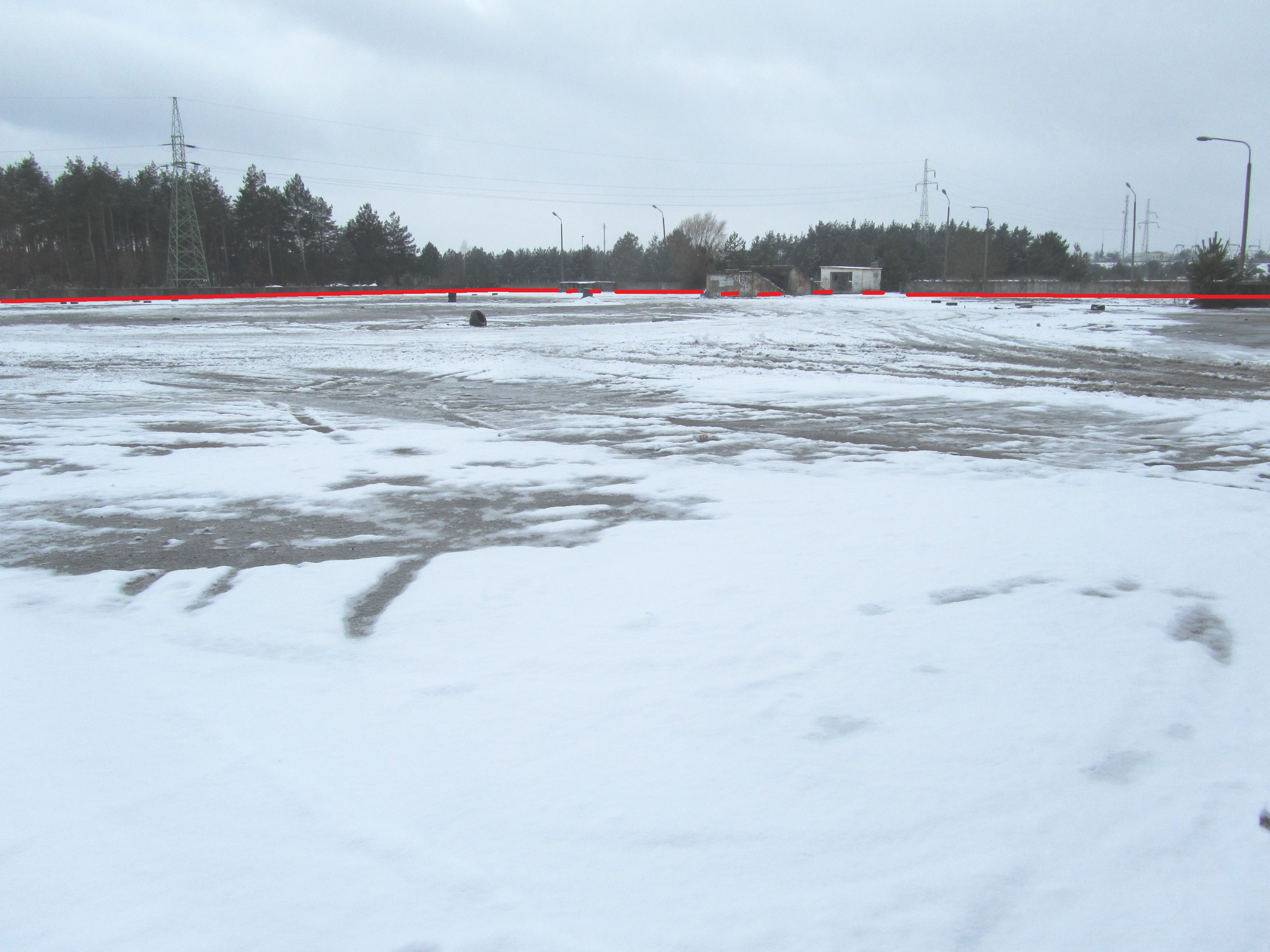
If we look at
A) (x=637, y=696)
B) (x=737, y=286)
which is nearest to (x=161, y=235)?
(x=737, y=286)

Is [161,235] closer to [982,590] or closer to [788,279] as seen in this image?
[788,279]

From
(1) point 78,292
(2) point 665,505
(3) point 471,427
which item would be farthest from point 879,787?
(1) point 78,292

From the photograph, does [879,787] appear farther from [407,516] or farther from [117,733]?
[407,516]

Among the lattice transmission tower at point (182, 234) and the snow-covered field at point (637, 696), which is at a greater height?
the lattice transmission tower at point (182, 234)

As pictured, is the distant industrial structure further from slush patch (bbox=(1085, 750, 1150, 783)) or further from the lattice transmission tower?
slush patch (bbox=(1085, 750, 1150, 783))

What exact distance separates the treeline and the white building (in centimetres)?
768

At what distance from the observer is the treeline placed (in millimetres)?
72000

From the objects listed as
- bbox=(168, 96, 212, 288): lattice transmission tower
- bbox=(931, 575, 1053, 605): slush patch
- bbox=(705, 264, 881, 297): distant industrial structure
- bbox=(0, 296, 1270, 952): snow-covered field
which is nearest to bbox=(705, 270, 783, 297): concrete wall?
bbox=(705, 264, 881, 297): distant industrial structure

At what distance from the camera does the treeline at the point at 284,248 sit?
236 ft

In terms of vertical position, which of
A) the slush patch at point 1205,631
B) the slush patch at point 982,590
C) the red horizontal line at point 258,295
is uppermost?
the red horizontal line at point 258,295

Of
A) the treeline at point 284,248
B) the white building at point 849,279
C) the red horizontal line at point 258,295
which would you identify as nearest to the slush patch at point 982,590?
the red horizontal line at point 258,295

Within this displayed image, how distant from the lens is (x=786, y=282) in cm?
7250

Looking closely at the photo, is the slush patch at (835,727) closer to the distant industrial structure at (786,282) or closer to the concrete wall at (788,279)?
the distant industrial structure at (786,282)

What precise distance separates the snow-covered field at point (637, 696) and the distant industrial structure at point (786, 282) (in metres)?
53.3
